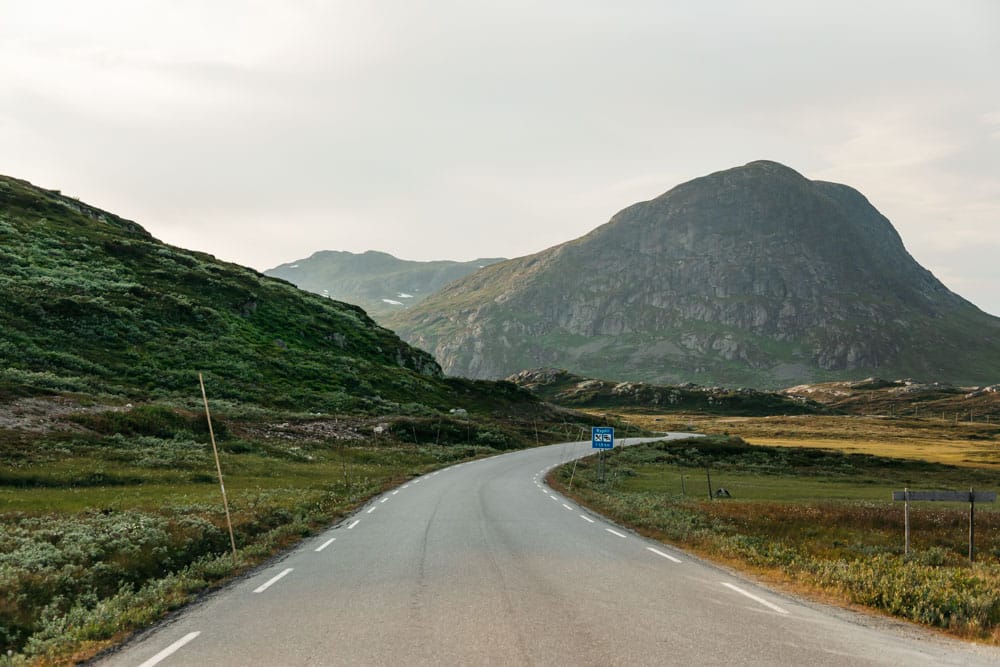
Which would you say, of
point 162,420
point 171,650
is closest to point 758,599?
point 171,650

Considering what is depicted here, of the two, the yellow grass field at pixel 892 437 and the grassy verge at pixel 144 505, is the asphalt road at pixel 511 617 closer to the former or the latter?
the grassy verge at pixel 144 505

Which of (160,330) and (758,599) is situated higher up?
(160,330)

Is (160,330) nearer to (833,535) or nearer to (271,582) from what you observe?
(271,582)

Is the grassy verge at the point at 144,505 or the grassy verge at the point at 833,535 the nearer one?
the grassy verge at the point at 144,505

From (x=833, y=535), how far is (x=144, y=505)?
862 inches

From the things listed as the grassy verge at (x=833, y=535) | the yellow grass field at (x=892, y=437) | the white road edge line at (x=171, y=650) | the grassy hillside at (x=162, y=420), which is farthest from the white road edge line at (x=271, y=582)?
the yellow grass field at (x=892, y=437)

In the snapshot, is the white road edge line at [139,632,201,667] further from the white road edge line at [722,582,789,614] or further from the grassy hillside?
the white road edge line at [722,582,789,614]

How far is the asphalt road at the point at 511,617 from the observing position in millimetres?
7926

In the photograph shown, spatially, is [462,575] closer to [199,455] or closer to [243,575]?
[243,575]

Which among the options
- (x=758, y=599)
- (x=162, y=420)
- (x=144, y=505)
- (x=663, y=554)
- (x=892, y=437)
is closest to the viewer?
(x=758, y=599)

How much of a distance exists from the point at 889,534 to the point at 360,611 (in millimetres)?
19549

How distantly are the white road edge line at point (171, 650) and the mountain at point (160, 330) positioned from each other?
37.4 meters

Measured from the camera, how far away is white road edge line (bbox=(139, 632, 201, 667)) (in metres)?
7.79

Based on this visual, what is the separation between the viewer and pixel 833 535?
21141 millimetres
